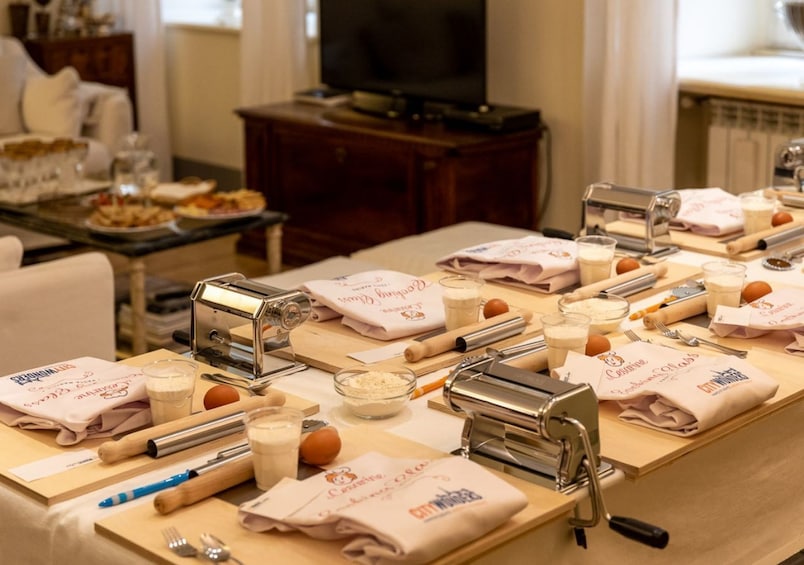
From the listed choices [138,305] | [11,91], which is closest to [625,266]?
[138,305]

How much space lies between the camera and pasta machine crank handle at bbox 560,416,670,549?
141cm

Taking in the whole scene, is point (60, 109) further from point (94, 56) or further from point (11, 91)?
point (94, 56)

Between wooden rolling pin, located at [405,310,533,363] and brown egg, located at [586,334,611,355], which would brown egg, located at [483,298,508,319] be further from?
brown egg, located at [586,334,611,355]

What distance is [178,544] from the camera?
1368 mm

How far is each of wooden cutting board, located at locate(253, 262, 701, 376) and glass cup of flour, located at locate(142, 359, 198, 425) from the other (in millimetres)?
221

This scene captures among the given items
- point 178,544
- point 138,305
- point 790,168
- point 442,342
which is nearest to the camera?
point 178,544

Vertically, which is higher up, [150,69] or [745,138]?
[150,69]

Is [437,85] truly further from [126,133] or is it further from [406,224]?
[126,133]

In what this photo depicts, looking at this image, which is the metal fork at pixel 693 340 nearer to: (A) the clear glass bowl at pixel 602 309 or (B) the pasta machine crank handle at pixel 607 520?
(A) the clear glass bowl at pixel 602 309

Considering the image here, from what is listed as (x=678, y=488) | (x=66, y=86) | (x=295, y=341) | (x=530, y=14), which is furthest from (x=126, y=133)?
(x=678, y=488)

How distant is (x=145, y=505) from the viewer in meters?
1.48

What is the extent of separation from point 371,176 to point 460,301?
3141 mm

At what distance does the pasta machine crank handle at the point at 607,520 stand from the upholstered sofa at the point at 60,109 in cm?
471

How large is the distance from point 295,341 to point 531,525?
0.73 m
